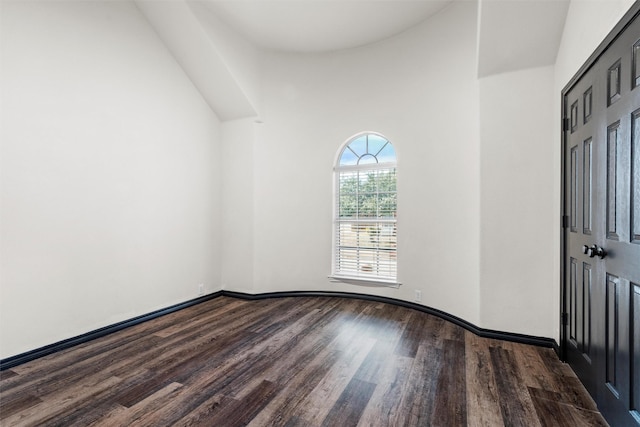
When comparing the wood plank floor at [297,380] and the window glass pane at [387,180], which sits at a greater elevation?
the window glass pane at [387,180]

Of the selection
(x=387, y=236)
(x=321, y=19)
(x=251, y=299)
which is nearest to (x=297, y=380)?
(x=251, y=299)

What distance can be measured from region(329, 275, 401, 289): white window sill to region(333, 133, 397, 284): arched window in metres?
0.01

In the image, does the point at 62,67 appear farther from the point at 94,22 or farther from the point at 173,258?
the point at 173,258

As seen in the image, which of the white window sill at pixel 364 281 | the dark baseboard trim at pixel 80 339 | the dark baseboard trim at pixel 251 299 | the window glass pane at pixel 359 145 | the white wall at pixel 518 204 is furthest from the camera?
the window glass pane at pixel 359 145

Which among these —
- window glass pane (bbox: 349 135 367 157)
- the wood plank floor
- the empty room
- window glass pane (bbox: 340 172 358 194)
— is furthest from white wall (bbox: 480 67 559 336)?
window glass pane (bbox: 340 172 358 194)

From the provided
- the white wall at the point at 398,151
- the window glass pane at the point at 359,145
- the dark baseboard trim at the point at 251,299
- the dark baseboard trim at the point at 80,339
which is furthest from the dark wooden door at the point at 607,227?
the dark baseboard trim at the point at 80,339

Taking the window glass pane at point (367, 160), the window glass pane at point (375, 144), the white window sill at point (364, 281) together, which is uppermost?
the window glass pane at point (375, 144)

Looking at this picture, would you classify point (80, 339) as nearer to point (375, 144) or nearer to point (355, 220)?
point (355, 220)

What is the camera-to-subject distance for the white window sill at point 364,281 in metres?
4.08

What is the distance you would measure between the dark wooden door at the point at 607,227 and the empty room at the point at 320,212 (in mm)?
18

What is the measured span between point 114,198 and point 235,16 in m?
2.49

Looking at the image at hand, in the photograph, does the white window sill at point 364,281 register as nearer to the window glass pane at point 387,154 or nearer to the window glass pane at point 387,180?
the window glass pane at point 387,180

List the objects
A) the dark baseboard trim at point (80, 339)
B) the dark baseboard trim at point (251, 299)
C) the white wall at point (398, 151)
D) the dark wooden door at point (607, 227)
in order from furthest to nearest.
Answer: the white wall at point (398, 151), the dark baseboard trim at point (251, 299), the dark baseboard trim at point (80, 339), the dark wooden door at point (607, 227)

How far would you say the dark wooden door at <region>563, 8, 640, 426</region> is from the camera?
1.52 m
